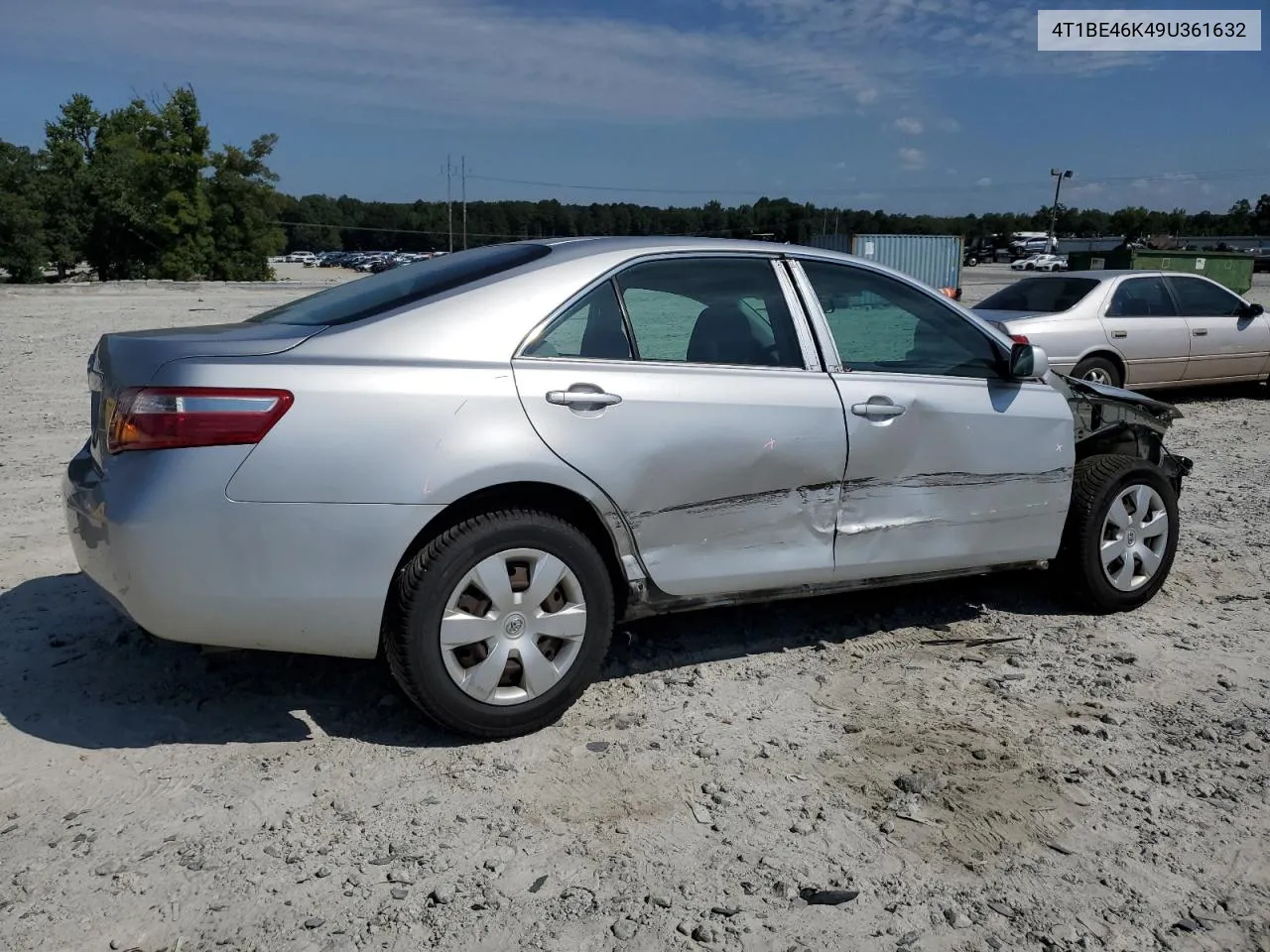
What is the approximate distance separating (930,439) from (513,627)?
6.28 feet

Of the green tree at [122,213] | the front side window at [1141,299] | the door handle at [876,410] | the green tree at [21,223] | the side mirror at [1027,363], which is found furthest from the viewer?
the green tree at [122,213]

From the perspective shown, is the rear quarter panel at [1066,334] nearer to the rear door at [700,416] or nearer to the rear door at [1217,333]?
the rear door at [1217,333]

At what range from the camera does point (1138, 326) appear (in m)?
11.6

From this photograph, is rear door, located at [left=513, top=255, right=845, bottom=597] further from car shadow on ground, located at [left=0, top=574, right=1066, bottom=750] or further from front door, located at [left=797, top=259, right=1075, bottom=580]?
car shadow on ground, located at [left=0, top=574, right=1066, bottom=750]

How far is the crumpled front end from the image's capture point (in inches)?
206

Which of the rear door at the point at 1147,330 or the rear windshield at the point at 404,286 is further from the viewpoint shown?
the rear door at the point at 1147,330

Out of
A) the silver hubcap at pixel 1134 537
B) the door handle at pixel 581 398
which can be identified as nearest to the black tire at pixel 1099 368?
the silver hubcap at pixel 1134 537

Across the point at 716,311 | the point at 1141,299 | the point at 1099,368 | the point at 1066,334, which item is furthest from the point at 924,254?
the point at 716,311

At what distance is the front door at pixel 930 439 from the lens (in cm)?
435

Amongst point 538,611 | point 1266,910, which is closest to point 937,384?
point 538,611

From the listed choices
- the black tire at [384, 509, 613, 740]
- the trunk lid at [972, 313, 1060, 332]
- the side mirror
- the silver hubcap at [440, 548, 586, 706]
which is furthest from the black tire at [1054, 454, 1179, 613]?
the trunk lid at [972, 313, 1060, 332]

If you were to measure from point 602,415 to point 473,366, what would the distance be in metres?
0.47

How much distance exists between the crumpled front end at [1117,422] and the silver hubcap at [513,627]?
8.98 ft

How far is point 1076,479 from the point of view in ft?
16.7
